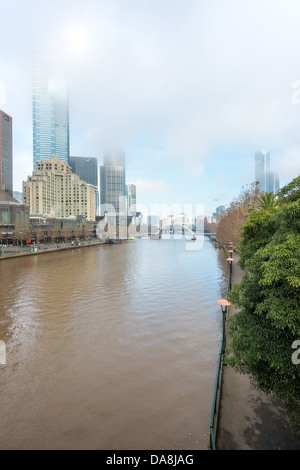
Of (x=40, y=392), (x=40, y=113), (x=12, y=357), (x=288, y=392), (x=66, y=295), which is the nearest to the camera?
(x=288, y=392)

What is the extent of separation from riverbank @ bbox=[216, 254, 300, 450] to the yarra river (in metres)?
0.51

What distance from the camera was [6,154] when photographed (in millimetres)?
127062

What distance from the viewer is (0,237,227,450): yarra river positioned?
548cm

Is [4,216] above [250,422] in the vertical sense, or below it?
above

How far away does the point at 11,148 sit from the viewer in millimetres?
130875

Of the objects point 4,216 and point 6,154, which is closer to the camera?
point 4,216

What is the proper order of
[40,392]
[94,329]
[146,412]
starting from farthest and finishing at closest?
[94,329] < [40,392] < [146,412]

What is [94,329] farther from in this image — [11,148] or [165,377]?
[11,148]

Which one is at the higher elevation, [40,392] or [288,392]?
[288,392]

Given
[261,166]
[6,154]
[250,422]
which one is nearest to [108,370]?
[250,422]

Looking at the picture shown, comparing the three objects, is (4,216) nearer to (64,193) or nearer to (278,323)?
(278,323)

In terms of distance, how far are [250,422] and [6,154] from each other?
156778 mm

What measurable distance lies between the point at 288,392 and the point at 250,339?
3.71 ft

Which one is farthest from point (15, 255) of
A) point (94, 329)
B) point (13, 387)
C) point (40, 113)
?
point (40, 113)
